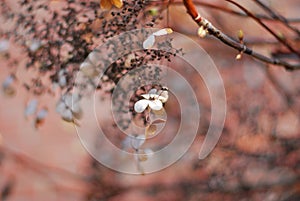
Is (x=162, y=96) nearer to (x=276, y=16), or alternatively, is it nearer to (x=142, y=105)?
(x=142, y=105)

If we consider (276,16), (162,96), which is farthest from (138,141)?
(276,16)

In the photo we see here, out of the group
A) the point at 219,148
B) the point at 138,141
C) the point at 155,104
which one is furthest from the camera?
the point at 219,148

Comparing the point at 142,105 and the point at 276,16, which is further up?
the point at 276,16

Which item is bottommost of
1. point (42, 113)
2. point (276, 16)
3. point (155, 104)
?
point (155, 104)

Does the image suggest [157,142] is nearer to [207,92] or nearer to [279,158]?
[207,92]

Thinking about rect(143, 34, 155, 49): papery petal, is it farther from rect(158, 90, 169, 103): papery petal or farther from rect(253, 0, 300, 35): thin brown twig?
rect(253, 0, 300, 35): thin brown twig

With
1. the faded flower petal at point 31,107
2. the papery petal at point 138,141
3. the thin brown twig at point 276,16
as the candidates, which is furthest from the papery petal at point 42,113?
the thin brown twig at point 276,16

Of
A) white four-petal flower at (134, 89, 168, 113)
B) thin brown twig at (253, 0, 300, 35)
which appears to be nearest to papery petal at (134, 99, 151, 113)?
white four-petal flower at (134, 89, 168, 113)

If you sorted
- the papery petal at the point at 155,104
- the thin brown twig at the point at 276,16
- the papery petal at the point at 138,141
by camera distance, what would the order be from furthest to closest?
the thin brown twig at the point at 276,16, the papery petal at the point at 138,141, the papery petal at the point at 155,104

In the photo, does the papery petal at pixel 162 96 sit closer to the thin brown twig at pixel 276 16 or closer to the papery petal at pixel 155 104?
the papery petal at pixel 155 104
